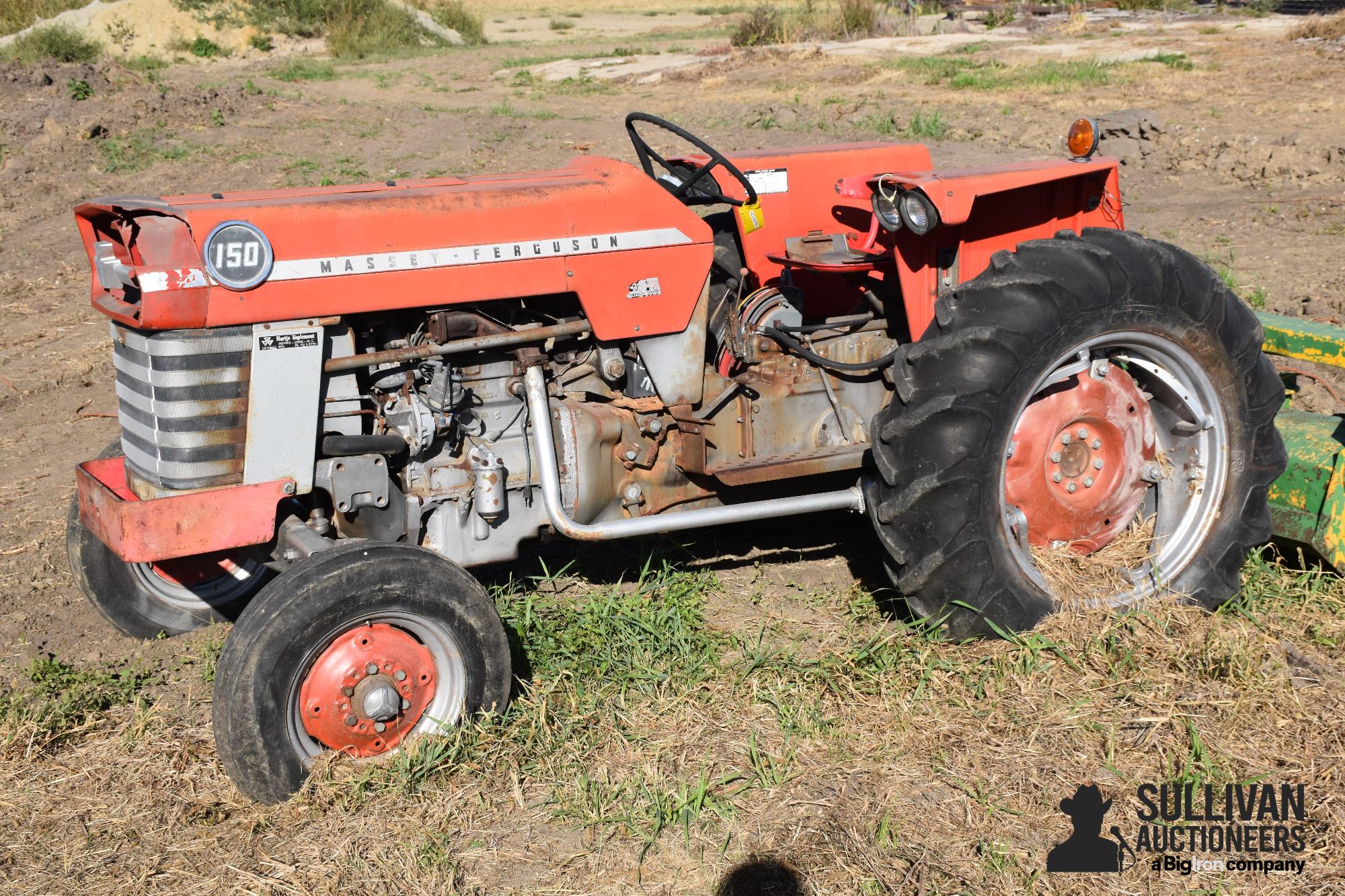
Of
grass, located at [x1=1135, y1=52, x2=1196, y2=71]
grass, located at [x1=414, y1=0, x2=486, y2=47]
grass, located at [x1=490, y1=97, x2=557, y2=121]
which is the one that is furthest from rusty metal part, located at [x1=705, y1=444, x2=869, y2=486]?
grass, located at [x1=414, y1=0, x2=486, y2=47]

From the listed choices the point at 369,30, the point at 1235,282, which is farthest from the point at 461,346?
the point at 369,30

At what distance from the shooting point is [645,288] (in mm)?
3861

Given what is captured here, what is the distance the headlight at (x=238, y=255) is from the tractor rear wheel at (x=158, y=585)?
1.12m

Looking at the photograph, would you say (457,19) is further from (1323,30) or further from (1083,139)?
(1083,139)

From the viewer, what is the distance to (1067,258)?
12.1ft

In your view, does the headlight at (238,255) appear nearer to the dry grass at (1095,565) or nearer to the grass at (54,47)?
the dry grass at (1095,565)

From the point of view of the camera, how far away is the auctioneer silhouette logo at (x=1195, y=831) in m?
3.03

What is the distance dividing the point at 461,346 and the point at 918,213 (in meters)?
1.55

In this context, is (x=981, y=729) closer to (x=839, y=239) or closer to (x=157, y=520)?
(x=839, y=239)

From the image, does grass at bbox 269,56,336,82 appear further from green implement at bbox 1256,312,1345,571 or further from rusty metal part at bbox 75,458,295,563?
green implement at bbox 1256,312,1345,571

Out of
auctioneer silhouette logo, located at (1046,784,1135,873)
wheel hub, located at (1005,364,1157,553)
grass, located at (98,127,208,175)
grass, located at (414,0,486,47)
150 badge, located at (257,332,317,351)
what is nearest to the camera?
auctioneer silhouette logo, located at (1046,784,1135,873)

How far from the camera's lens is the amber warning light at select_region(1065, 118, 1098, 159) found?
418 centimetres

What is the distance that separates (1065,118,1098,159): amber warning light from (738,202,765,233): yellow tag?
115 cm

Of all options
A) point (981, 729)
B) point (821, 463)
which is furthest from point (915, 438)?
point (981, 729)
